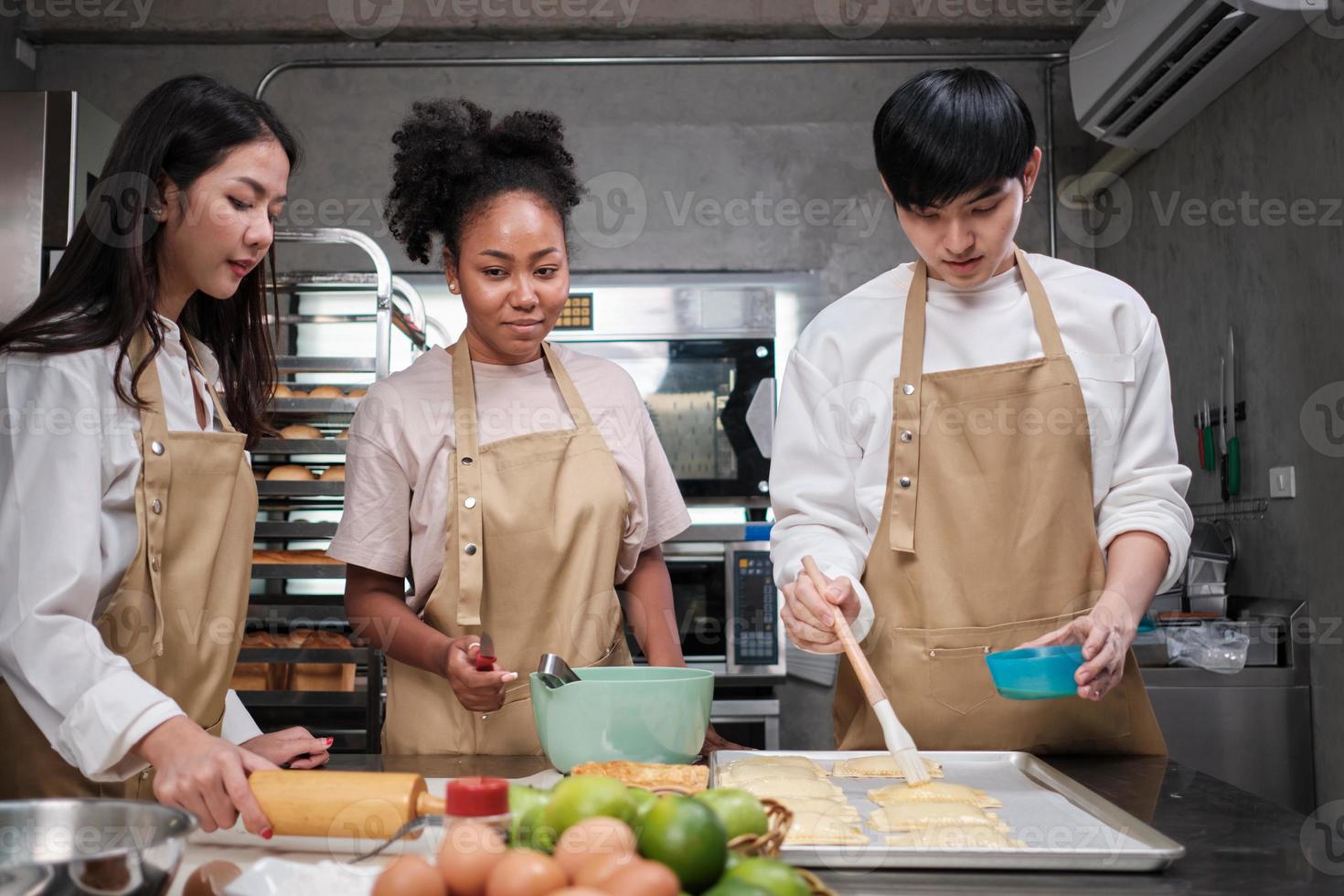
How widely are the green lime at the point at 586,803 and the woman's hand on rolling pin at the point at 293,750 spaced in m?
0.62

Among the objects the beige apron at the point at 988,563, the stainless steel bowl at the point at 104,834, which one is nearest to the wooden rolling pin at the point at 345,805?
the stainless steel bowl at the point at 104,834

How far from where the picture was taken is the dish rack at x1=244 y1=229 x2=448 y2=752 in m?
2.95

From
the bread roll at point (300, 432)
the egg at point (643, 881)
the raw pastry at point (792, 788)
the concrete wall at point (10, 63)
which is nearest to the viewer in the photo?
the egg at point (643, 881)

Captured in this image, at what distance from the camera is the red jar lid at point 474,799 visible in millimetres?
818

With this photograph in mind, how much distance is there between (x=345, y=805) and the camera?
1025 millimetres

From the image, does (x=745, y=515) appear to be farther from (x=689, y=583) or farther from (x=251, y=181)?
(x=251, y=181)

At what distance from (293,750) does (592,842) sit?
2.44 feet

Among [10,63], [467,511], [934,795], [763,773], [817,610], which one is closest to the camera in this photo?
[934,795]

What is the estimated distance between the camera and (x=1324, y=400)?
2.78m

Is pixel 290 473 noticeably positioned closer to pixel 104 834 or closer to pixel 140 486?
pixel 140 486

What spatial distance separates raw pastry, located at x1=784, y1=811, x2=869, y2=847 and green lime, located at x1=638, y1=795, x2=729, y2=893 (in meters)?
0.25

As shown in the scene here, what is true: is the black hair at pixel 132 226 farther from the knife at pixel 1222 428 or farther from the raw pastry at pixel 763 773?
the knife at pixel 1222 428

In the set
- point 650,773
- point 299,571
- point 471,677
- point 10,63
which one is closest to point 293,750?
point 471,677

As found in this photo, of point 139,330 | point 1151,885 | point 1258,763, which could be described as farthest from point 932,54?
point 1151,885
